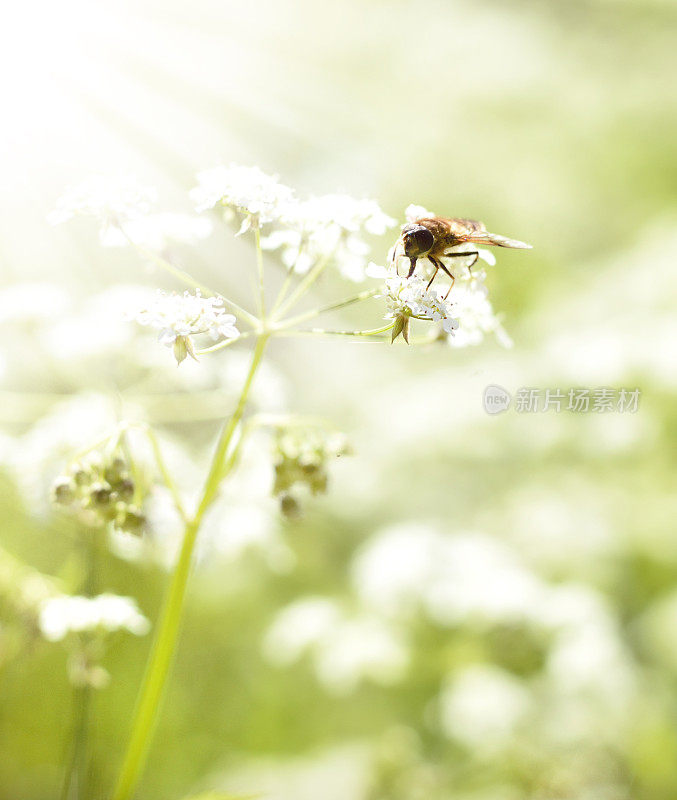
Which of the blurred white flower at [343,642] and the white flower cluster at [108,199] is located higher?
the white flower cluster at [108,199]

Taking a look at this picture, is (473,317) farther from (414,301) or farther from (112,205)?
(112,205)

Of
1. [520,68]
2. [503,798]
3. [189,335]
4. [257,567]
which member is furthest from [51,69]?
[520,68]

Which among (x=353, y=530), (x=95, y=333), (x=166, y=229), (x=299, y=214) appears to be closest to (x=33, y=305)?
(x=95, y=333)

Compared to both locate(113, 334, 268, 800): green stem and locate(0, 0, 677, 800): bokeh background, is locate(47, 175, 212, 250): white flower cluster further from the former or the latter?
locate(113, 334, 268, 800): green stem

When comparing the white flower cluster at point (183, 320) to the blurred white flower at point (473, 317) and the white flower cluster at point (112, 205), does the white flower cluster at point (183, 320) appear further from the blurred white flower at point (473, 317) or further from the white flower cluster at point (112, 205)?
the blurred white flower at point (473, 317)

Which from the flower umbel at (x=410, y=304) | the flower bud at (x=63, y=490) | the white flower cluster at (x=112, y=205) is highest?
the white flower cluster at (x=112, y=205)

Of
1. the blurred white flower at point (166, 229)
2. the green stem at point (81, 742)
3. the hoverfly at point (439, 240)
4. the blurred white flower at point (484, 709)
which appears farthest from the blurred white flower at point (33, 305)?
the blurred white flower at point (484, 709)
